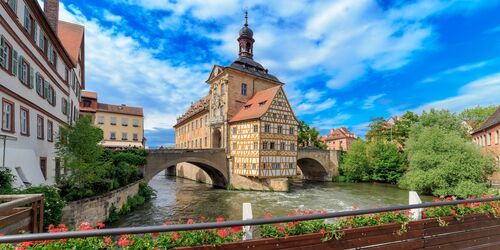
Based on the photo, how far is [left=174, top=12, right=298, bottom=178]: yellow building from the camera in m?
25.7

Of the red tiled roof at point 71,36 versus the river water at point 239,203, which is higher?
the red tiled roof at point 71,36

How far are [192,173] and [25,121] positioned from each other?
2752cm

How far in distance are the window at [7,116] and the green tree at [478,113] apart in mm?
47782

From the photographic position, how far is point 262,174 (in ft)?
83.0

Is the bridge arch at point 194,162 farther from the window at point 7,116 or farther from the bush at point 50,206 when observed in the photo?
the bush at point 50,206

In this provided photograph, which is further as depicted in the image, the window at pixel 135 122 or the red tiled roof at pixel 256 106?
the window at pixel 135 122

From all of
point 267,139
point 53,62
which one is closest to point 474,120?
point 267,139

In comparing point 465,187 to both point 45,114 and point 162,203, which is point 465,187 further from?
point 45,114

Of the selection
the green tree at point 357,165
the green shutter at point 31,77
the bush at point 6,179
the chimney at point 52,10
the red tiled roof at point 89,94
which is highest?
the chimney at point 52,10

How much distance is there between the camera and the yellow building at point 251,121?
25.7 metres

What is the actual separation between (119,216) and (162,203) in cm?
520

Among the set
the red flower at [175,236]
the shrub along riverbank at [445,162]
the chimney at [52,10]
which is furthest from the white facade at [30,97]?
the shrub along riverbank at [445,162]

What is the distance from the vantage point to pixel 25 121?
10.9 metres

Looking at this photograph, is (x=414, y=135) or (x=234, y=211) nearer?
(x=234, y=211)
